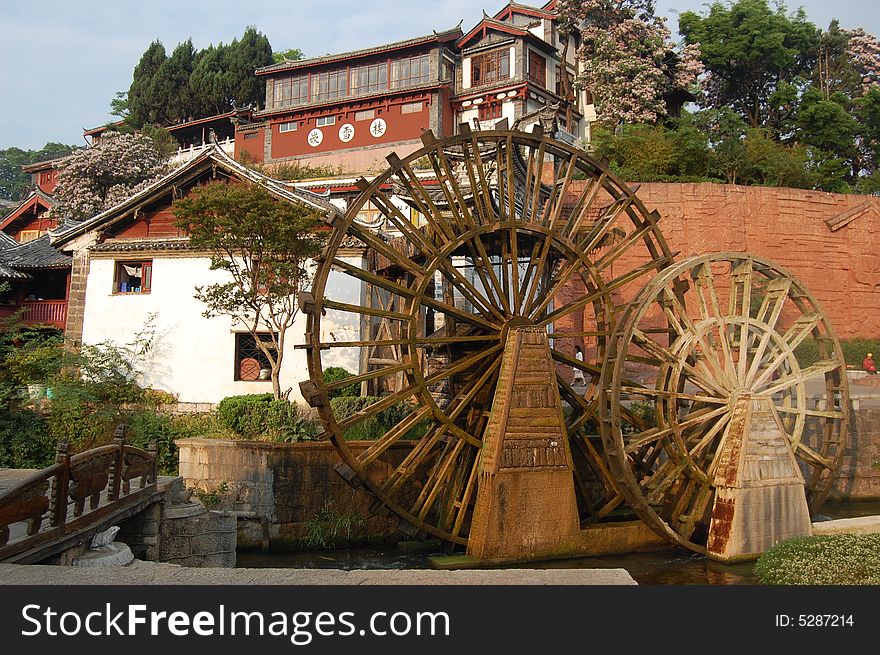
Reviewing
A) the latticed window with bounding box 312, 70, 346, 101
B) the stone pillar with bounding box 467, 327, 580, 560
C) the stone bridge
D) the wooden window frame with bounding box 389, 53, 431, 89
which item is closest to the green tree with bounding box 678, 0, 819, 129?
the wooden window frame with bounding box 389, 53, 431, 89

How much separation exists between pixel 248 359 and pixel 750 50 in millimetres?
25402

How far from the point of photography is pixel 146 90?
44.2 metres

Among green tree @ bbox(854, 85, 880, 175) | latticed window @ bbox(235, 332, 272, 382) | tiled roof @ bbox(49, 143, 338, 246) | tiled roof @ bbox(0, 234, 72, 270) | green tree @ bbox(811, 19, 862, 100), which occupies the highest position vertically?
green tree @ bbox(811, 19, 862, 100)

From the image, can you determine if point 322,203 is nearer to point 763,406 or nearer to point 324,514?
point 324,514

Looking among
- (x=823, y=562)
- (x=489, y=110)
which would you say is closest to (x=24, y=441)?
(x=823, y=562)

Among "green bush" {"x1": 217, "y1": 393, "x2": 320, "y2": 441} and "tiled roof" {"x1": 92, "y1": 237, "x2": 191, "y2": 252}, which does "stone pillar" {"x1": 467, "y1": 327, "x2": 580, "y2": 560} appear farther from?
"tiled roof" {"x1": 92, "y1": 237, "x2": 191, "y2": 252}

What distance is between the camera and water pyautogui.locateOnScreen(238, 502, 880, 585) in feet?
36.6

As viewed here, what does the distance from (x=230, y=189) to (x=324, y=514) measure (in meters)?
7.17

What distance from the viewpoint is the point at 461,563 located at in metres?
10.8

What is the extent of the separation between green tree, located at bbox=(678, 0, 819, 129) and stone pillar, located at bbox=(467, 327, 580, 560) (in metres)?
25.3

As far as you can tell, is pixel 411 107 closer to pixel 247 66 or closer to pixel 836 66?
pixel 247 66

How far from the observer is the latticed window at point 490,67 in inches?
1372

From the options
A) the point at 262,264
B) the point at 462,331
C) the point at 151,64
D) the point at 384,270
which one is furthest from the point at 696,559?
the point at 151,64

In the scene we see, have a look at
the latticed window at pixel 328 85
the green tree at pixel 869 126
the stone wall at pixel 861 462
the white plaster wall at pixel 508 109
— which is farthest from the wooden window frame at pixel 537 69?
the stone wall at pixel 861 462
